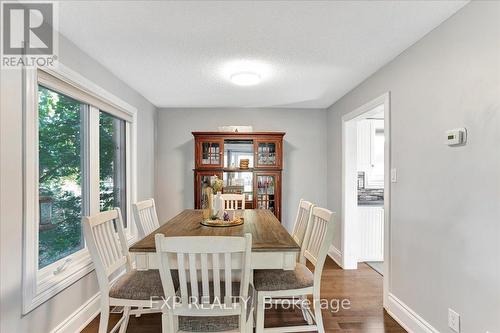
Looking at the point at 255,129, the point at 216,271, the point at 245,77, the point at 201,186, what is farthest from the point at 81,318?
the point at 255,129

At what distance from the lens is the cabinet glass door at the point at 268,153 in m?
4.05

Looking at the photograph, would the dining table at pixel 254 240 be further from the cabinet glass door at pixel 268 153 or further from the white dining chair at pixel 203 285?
the cabinet glass door at pixel 268 153

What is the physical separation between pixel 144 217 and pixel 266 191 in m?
1.98

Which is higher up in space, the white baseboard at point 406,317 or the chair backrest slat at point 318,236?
the chair backrest slat at point 318,236

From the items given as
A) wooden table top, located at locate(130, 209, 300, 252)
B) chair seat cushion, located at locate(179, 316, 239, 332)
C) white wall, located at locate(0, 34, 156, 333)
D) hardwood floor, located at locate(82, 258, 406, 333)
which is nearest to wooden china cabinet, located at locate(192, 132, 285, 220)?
wooden table top, located at locate(130, 209, 300, 252)

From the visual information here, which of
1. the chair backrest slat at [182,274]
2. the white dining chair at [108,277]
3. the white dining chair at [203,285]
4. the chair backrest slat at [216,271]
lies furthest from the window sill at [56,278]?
the chair backrest slat at [216,271]

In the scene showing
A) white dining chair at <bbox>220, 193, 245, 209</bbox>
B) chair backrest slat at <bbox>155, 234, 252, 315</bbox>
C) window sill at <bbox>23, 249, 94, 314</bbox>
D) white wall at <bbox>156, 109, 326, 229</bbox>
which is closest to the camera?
chair backrest slat at <bbox>155, 234, 252, 315</bbox>

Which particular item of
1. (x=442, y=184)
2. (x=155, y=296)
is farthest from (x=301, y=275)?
(x=442, y=184)

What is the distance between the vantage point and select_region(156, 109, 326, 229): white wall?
4438 mm

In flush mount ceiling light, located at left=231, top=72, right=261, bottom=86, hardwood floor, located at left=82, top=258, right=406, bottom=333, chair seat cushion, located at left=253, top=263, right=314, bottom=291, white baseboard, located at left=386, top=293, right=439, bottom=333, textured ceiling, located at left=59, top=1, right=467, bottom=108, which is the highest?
textured ceiling, located at left=59, top=1, right=467, bottom=108

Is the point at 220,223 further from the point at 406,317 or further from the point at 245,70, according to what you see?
the point at 406,317

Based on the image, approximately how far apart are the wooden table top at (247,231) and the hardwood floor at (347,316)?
819 mm

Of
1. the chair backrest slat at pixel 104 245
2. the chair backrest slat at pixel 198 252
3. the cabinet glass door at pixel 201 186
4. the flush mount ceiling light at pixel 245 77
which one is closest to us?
the chair backrest slat at pixel 198 252

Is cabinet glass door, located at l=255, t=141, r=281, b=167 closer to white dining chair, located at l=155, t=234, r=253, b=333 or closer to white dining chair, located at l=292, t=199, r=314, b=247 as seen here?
white dining chair, located at l=292, t=199, r=314, b=247
